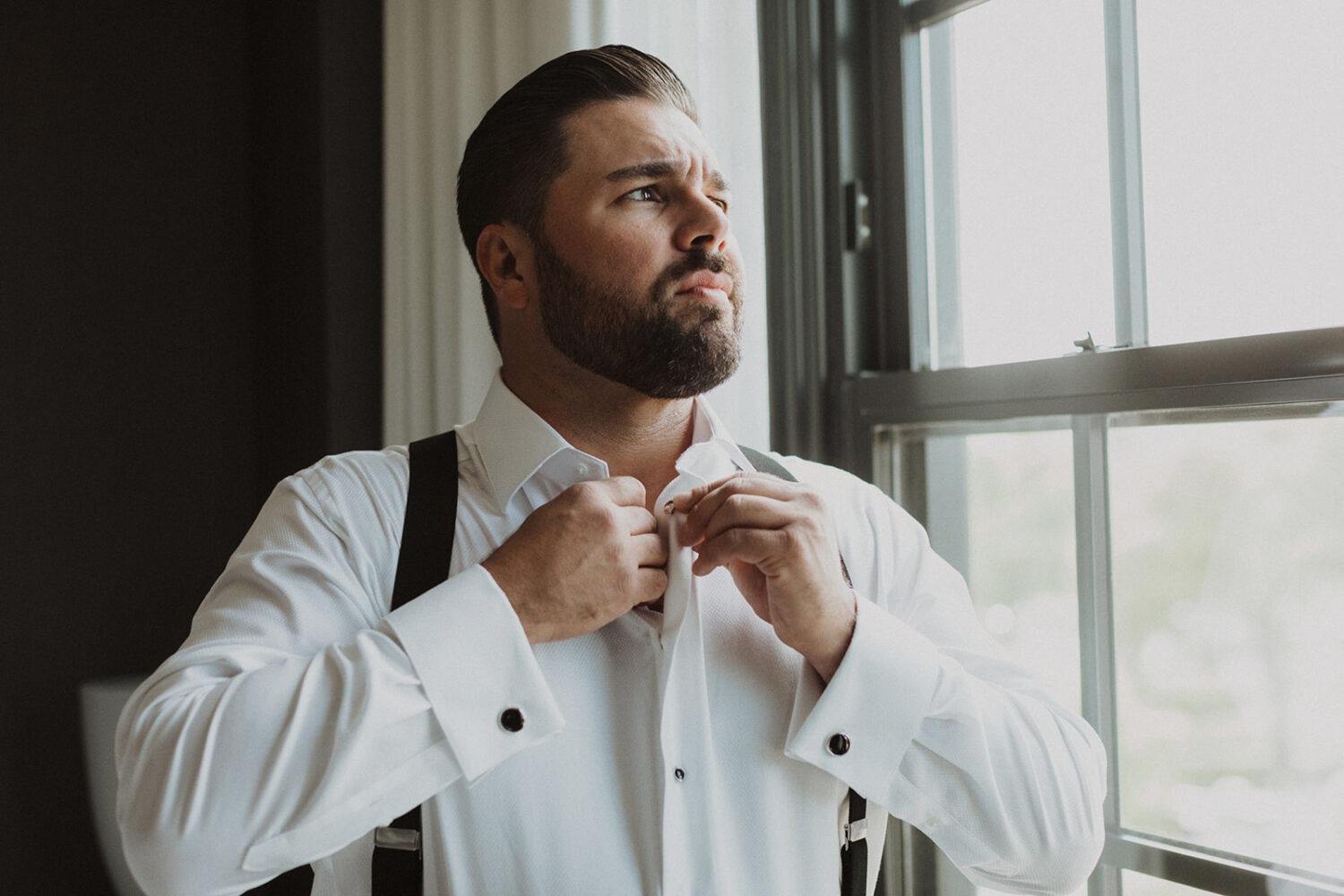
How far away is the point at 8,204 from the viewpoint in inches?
94.8

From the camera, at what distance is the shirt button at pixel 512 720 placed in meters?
1.01

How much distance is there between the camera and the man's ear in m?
1.39

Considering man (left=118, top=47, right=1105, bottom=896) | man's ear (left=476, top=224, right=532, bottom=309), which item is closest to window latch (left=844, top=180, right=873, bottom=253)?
man (left=118, top=47, right=1105, bottom=896)

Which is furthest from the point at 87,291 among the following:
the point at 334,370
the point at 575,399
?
the point at 575,399

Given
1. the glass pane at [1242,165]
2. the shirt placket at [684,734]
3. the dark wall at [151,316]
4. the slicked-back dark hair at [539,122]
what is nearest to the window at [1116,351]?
the glass pane at [1242,165]

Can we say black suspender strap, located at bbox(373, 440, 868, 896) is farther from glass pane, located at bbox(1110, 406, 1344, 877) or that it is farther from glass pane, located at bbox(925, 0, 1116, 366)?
glass pane, located at bbox(925, 0, 1116, 366)

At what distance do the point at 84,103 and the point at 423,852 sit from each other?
2.16 metres

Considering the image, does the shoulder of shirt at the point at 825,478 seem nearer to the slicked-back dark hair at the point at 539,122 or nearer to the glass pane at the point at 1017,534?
the glass pane at the point at 1017,534

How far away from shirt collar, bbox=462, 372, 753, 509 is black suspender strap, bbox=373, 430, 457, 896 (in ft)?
0.13

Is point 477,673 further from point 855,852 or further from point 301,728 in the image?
point 855,852

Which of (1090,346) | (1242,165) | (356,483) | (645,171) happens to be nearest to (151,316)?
(356,483)

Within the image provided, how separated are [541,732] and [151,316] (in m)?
2.03

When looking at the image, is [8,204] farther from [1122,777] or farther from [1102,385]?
[1122,777]

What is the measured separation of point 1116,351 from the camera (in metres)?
1.35
